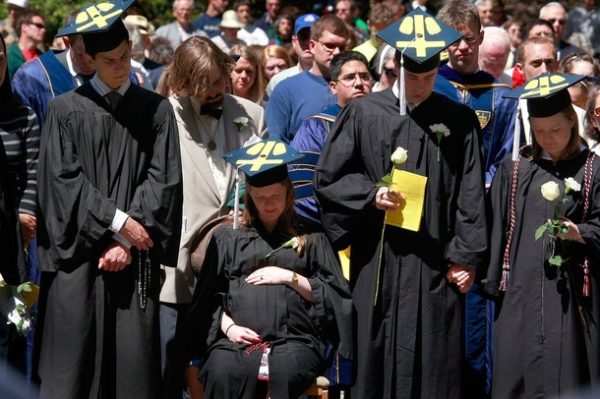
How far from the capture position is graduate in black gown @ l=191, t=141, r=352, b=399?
21.9ft

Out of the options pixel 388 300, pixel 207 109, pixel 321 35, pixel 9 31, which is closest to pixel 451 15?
pixel 321 35

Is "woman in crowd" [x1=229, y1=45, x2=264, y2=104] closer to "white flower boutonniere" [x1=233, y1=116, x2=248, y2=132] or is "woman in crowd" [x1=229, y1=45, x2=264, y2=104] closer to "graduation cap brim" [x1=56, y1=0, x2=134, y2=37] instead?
"white flower boutonniere" [x1=233, y1=116, x2=248, y2=132]

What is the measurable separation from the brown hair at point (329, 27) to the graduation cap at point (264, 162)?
2184 mm

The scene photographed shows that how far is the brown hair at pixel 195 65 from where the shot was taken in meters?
7.56

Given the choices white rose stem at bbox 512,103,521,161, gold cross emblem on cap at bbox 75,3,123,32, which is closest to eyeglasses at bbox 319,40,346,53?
white rose stem at bbox 512,103,521,161

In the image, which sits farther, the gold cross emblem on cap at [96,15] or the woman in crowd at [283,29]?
the woman in crowd at [283,29]

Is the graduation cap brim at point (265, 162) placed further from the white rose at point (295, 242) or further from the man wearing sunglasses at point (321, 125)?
the man wearing sunglasses at point (321, 125)

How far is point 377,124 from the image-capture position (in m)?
6.81

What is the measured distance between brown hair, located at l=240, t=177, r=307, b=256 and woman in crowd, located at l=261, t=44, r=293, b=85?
3684mm

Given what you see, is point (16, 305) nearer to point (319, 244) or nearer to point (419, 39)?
point (319, 244)

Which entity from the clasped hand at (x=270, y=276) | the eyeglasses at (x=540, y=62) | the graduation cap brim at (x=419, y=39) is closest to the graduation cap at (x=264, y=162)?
the clasped hand at (x=270, y=276)

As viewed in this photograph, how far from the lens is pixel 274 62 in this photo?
10.5 metres

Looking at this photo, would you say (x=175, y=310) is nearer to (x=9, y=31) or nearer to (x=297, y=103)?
(x=297, y=103)

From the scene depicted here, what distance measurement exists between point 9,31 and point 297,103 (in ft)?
16.5
